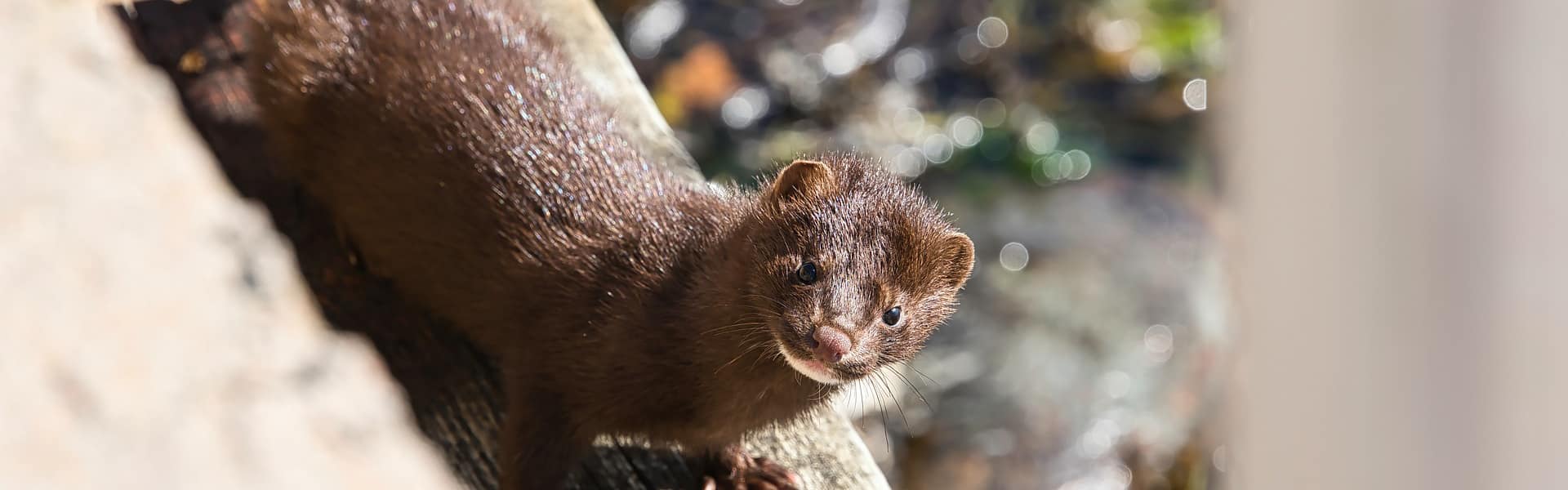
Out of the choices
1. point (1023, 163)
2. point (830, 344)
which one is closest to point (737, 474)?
point (830, 344)

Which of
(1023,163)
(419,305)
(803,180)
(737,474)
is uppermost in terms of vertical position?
(803,180)

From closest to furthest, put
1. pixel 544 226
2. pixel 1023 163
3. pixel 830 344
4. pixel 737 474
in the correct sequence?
pixel 830 344 → pixel 544 226 → pixel 737 474 → pixel 1023 163

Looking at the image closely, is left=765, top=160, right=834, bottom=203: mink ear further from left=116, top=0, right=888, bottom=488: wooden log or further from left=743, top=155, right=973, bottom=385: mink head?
left=116, top=0, right=888, bottom=488: wooden log

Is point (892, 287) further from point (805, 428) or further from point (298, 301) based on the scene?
point (298, 301)

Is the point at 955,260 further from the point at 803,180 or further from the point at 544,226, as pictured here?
the point at 544,226

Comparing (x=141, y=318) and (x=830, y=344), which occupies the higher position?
(x=830, y=344)

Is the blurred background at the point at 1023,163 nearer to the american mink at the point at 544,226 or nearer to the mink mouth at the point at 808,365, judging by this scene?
the american mink at the point at 544,226

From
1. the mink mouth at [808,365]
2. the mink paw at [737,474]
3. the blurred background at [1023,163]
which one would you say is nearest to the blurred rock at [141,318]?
the mink paw at [737,474]
